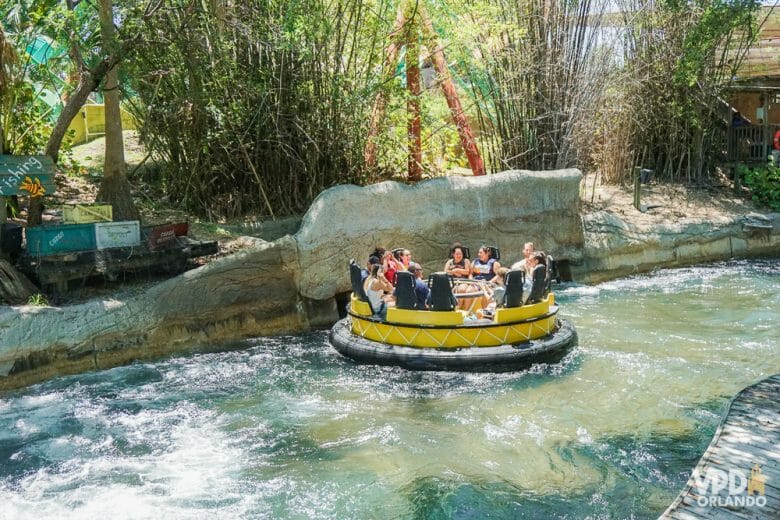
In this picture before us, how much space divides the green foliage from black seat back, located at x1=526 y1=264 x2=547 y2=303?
8197mm

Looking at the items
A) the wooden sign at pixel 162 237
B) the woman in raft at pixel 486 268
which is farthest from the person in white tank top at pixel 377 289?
the wooden sign at pixel 162 237

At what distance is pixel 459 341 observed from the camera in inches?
334

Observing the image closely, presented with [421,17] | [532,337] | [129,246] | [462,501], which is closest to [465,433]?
[462,501]

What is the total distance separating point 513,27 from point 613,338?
568 cm

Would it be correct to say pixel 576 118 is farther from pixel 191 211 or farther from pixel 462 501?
pixel 462 501

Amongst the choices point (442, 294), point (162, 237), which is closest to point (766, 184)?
point (442, 294)

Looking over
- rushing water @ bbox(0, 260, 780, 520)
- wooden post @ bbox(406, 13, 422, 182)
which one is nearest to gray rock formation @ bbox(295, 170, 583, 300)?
rushing water @ bbox(0, 260, 780, 520)

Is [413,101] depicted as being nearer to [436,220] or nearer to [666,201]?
[436,220]

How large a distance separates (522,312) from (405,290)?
1.22 m

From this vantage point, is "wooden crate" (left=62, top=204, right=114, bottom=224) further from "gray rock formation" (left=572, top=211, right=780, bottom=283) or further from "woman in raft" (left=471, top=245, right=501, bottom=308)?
"gray rock formation" (left=572, top=211, right=780, bottom=283)

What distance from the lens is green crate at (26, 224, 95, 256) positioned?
8.81 meters

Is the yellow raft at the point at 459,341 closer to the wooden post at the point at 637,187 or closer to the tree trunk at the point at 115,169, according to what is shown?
the tree trunk at the point at 115,169

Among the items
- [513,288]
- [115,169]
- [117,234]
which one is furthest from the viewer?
[115,169]

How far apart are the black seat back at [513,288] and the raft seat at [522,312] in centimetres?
7
